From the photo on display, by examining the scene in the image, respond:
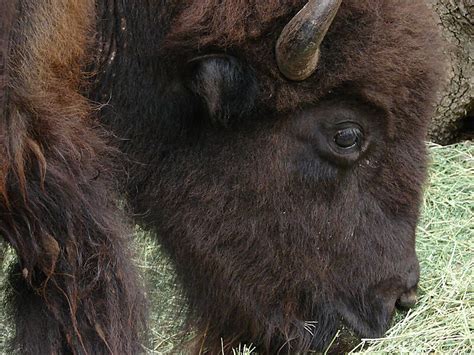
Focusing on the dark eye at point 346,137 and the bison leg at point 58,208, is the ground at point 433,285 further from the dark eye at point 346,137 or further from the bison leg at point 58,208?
the dark eye at point 346,137

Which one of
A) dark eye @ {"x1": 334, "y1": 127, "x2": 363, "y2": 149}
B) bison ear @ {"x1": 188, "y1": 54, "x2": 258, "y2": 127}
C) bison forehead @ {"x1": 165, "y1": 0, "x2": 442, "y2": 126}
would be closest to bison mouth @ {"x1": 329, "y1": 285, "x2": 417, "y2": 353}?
dark eye @ {"x1": 334, "y1": 127, "x2": 363, "y2": 149}

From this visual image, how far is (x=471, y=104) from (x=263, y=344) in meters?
2.98

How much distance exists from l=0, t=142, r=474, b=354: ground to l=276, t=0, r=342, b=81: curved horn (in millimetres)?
873

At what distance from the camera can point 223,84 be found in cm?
344

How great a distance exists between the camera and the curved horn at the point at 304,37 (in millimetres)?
3217

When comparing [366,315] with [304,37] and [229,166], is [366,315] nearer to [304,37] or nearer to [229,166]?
[229,166]


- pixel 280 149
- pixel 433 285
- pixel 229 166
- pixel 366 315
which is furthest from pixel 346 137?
pixel 433 285

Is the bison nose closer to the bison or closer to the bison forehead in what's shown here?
the bison

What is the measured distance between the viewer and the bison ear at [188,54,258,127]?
11.2ft

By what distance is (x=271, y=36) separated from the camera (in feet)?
11.2

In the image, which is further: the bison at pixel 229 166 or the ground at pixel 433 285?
the ground at pixel 433 285

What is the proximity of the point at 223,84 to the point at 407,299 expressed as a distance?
3.88 feet

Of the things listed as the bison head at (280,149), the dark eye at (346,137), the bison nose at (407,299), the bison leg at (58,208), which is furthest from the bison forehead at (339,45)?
the bison nose at (407,299)

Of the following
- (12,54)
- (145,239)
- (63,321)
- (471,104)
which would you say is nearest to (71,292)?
(63,321)
